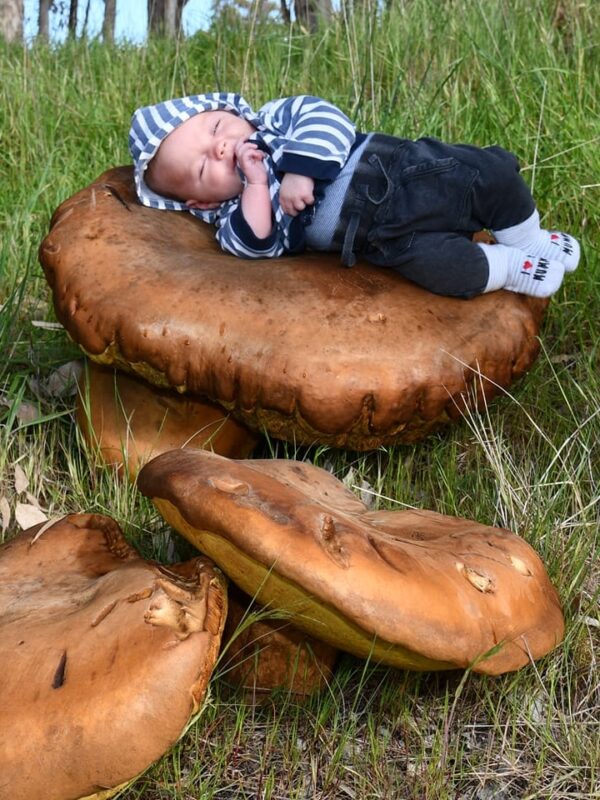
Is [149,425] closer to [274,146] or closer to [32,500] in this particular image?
[32,500]

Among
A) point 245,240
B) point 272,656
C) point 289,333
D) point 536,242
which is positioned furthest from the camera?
point 536,242

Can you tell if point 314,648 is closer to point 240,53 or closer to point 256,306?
point 256,306

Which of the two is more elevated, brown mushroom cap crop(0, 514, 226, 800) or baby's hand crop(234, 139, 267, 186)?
baby's hand crop(234, 139, 267, 186)

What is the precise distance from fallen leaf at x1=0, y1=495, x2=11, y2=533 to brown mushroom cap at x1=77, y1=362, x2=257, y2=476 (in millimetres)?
328

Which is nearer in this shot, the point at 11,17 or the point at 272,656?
the point at 272,656

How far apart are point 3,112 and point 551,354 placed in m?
3.26

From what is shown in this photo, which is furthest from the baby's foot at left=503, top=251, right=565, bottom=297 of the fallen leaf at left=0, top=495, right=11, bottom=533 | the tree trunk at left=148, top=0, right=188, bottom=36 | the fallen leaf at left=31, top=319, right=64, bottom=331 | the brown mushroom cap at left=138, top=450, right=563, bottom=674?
the tree trunk at left=148, top=0, right=188, bottom=36

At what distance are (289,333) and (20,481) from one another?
1069 millimetres

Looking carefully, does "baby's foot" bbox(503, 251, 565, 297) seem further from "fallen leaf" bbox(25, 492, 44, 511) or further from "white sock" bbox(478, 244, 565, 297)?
"fallen leaf" bbox(25, 492, 44, 511)

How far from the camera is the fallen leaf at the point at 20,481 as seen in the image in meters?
3.00

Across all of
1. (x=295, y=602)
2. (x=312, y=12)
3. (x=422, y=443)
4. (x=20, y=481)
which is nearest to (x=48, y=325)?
(x=20, y=481)

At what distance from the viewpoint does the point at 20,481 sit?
3025mm

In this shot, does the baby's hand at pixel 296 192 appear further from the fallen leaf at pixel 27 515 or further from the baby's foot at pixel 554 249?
the fallen leaf at pixel 27 515

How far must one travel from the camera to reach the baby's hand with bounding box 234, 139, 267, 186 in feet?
10.2
